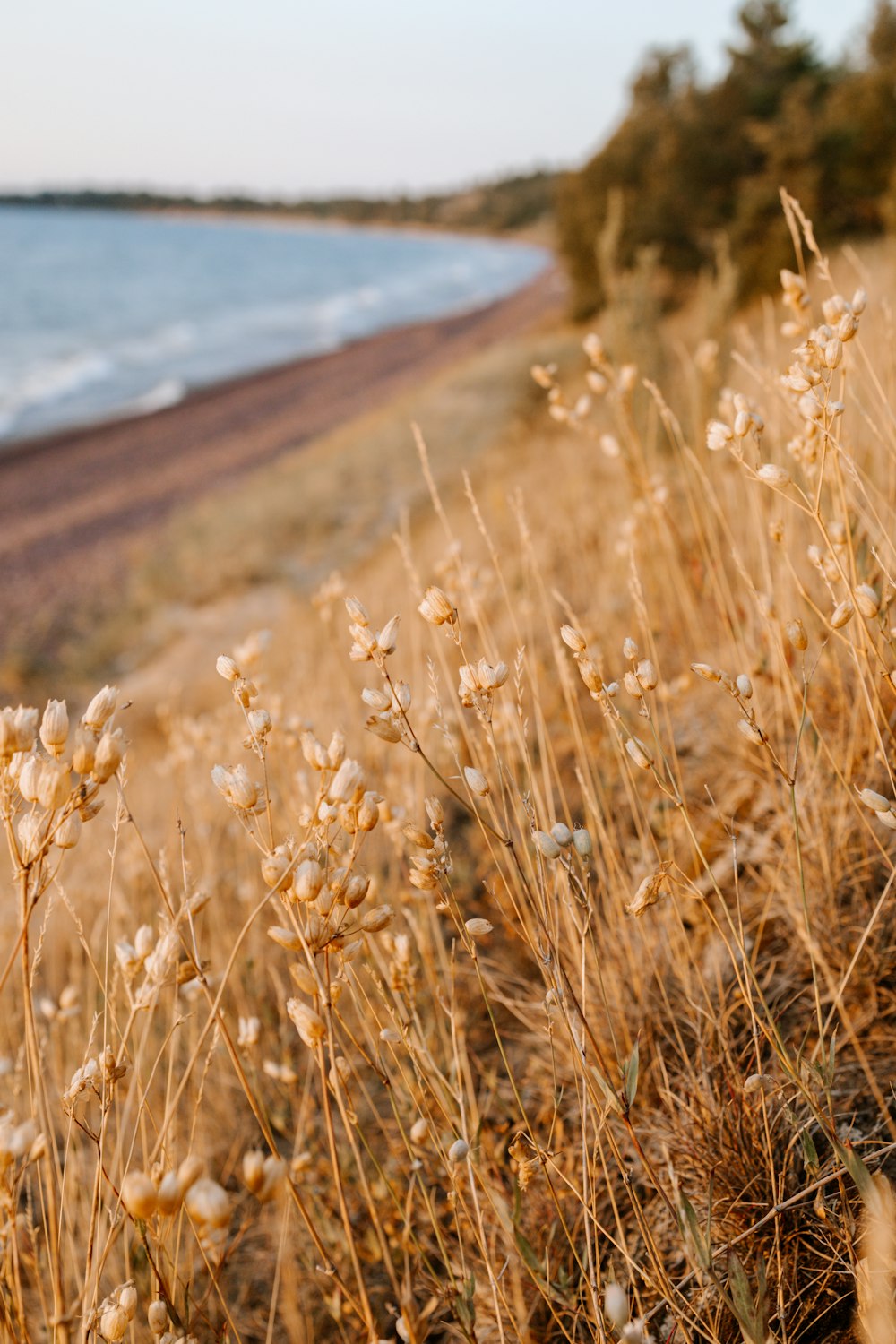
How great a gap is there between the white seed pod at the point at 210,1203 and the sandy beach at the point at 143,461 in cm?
869

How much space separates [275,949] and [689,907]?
1059mm

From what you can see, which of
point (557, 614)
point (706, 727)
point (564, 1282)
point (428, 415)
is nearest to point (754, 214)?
point (428, 415)

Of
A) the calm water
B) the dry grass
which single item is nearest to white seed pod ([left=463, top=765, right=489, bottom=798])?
the dry grass

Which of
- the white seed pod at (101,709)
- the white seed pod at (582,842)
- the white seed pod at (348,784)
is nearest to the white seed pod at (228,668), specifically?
the white seed pod at (101,709)

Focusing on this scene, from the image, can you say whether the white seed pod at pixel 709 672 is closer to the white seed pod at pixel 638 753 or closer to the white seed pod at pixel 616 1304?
the white seed pod at pixel 638 753

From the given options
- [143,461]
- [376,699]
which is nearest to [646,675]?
[376,699]

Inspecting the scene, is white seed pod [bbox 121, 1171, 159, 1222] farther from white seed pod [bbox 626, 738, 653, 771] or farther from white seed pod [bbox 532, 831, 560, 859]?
white seed pod [bbox 626, 738, 653, 771]

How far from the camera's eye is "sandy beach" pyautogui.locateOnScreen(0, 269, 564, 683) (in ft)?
33.1

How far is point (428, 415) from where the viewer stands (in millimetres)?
12820

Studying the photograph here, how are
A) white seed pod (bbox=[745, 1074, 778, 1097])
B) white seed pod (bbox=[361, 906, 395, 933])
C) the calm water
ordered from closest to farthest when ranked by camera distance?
white seed pod (bbox=[361, 906, 395, 933]), white seed pod (bbox=[745, 1074, 778, 1097]), the calm water

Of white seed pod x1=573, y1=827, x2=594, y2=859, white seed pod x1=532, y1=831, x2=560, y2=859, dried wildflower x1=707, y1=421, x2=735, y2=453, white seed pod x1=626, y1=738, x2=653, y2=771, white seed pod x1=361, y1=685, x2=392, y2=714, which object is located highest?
dried wildflower x1=707, y1=421, x2=735, y2=453

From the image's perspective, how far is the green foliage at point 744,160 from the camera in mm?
11203

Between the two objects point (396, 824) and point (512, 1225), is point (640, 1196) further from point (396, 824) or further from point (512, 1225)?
point (396, 824)

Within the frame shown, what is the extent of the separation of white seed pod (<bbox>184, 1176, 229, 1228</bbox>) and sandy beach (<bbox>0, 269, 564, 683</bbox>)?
869 cm
